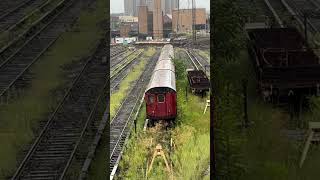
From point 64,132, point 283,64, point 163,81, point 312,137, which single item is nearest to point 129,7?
point 163,81

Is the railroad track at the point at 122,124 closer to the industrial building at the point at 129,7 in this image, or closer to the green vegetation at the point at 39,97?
the green vegetation at the point at 39,97

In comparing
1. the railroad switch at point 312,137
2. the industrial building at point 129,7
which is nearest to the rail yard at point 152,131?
the railroad switch at point 312,137

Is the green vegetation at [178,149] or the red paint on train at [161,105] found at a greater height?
the red paint on train at [161,105]

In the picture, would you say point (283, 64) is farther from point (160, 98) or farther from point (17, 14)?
point (17, 14)

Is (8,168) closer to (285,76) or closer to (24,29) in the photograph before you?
(285,76)

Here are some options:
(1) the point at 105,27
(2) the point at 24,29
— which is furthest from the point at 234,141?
(1) the point at 105,27

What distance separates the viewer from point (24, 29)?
23.3 meters

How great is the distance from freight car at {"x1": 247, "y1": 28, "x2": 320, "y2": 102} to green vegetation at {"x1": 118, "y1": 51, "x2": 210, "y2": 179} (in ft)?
7.89

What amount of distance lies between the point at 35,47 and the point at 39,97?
6.15 m

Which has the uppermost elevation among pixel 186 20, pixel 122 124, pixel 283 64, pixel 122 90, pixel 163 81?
pixel 283 64

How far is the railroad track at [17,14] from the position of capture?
24469 mm

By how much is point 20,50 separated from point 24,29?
10.6ft

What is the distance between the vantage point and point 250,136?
36.3ft

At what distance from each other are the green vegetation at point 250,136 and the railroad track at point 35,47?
7387 mm
